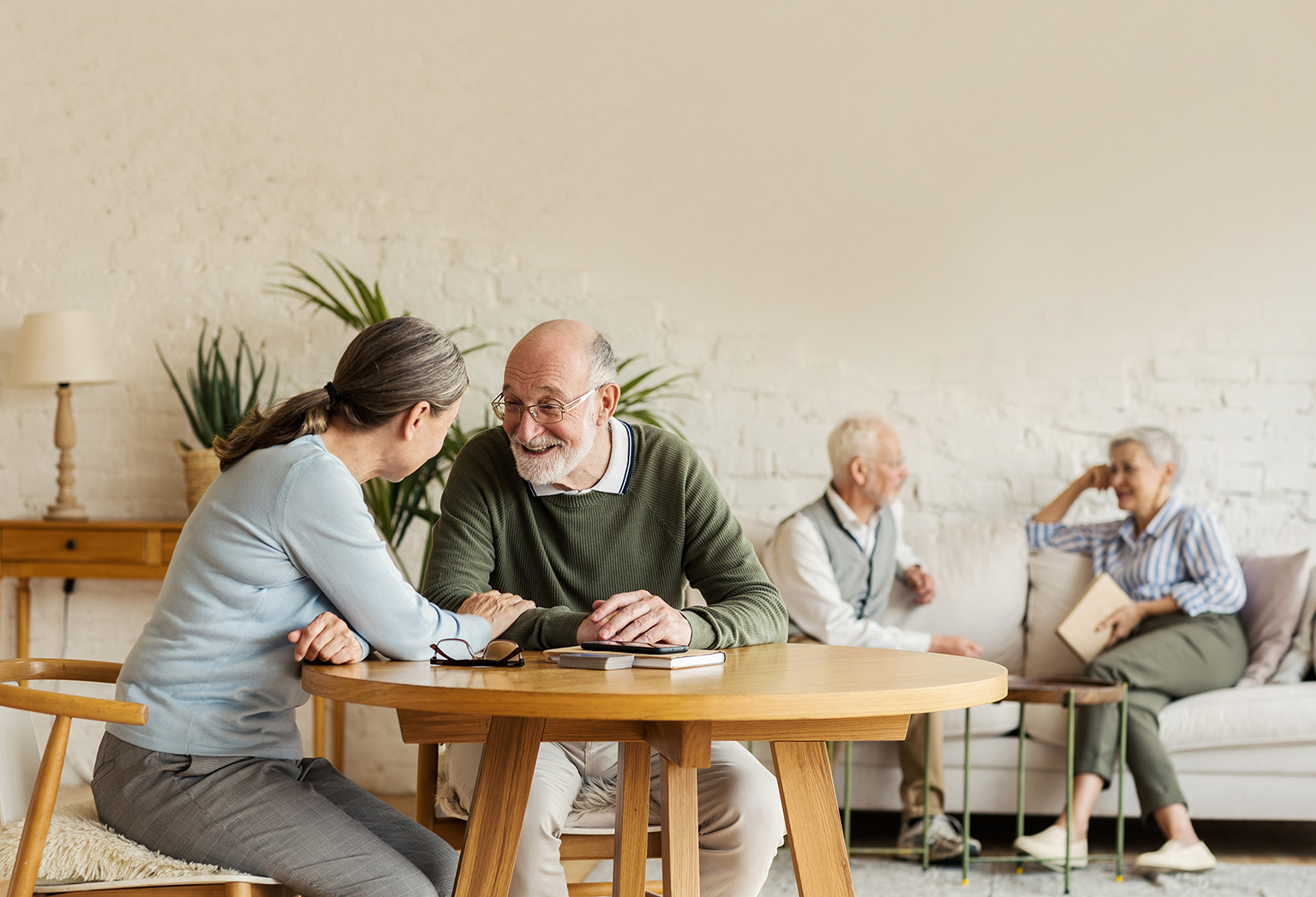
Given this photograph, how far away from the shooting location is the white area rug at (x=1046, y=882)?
2723 mm

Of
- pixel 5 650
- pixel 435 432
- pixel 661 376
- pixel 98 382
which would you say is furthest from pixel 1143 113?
pixel 5 650

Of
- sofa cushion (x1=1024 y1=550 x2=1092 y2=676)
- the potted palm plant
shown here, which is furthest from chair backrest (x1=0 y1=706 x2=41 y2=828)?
sofa cushion (x1=1024 y1=550 x2=1092 y2=676)

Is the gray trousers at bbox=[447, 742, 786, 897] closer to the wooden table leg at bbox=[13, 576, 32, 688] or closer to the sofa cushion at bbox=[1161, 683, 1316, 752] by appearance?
the sofa cushion at bbox=[1161, 683, 1316, 752]

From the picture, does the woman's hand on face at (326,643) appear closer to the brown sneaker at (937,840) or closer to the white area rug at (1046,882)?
the white area rug at (1046,882)

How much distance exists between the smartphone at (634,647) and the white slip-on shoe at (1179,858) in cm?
188

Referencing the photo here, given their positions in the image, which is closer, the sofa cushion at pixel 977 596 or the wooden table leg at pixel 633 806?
the wooden table leg at pixel 633 806

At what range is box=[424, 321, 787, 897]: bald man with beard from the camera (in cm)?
190

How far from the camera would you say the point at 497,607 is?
67.6 inches

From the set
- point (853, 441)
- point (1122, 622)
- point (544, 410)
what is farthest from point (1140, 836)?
point (544, 410)

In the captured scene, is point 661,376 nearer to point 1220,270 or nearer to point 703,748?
point 1220,270

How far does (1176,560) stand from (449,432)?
7.09 feet

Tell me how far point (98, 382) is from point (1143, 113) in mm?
3573

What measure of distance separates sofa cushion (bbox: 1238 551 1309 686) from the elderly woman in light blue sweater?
2.61 metres

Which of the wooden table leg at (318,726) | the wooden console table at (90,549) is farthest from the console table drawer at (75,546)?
the wooden table leg at (318,726)
